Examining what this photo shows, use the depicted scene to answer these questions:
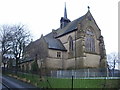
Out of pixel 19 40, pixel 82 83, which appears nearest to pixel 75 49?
pixel 19 40

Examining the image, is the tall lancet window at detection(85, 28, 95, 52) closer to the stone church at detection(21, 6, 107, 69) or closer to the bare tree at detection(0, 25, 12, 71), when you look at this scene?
the stone church at detection(21, 6, 107, 69)

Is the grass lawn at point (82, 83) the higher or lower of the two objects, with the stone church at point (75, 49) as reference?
lower

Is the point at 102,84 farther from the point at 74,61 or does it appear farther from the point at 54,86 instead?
the point at 74,61

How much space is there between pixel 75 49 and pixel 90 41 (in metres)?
4.65

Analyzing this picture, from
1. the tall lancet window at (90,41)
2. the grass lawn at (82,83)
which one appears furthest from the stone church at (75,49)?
the grass lawn at (82,83)

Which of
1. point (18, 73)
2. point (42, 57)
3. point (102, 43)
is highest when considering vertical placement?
point (102, 43)

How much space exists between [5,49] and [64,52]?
1456 centimetres

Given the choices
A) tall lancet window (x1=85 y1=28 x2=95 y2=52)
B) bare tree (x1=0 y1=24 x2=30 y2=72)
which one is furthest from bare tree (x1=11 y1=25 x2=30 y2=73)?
tall lancet window (x1=85 y1=28 x2=95 y2=52)

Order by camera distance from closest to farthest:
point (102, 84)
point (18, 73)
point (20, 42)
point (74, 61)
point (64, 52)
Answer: point (102, 84) < point (18, 73) < point (20, 42) < point (74, 61) < point (64, 52)

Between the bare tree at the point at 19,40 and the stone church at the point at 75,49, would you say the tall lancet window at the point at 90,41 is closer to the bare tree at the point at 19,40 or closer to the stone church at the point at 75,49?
the stone church at the point at 75,49

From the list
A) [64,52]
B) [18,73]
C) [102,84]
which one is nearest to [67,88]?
[102,84]

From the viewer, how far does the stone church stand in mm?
42656

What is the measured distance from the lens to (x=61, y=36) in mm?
50125

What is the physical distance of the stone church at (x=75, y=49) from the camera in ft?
140
